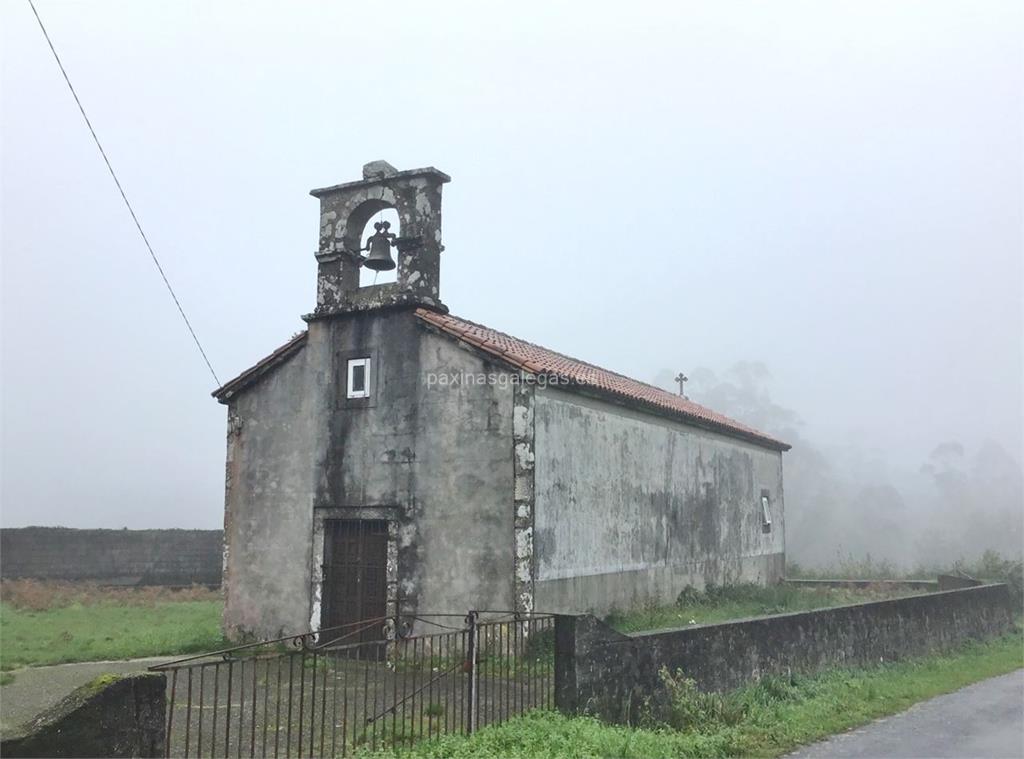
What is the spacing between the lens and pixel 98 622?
19953 millimetres

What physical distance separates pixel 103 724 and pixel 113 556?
23613mm

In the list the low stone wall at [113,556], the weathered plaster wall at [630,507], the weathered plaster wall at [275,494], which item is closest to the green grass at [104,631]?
the weathered plaster wall at [275,494]

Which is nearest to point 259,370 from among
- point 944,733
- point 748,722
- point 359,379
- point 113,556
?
point 359,379

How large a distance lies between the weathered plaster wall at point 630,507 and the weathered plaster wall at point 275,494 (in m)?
4.29

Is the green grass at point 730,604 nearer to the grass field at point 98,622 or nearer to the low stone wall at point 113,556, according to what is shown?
the grass field at point 98,622

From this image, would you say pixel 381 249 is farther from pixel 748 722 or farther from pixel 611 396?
pixel 748 722

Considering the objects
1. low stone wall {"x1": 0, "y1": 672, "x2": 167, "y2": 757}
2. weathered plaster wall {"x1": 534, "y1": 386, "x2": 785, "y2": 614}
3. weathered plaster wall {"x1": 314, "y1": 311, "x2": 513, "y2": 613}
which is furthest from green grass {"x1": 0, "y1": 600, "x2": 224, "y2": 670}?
low stone wall {"x1": 0, "y1": 672, "x2": 167, "y2": 757}

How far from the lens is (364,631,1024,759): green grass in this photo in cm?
780

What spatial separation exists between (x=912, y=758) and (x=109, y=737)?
7.66 m

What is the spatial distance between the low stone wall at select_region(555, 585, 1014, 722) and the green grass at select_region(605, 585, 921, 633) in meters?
1.62

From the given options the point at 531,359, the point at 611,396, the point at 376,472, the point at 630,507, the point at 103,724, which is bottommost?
the point at 103,724

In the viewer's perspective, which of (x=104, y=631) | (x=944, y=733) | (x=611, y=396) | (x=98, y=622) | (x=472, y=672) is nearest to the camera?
(x=472, y=672)

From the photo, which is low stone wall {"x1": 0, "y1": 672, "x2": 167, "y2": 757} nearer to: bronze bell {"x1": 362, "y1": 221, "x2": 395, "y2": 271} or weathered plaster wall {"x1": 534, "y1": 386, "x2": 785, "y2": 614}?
weathered plaster wall {"x1": 534, "y1": 386, "x2": 785, "y2": 614}

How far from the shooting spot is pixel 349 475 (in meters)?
14.8
